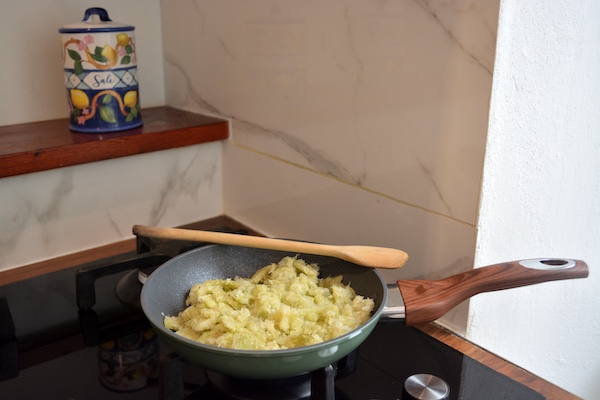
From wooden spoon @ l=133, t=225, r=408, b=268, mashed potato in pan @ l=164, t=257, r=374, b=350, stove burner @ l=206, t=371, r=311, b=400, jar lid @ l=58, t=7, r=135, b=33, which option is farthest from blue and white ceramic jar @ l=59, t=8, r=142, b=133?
stove burner @ l=206, t=371, r=311, b=400

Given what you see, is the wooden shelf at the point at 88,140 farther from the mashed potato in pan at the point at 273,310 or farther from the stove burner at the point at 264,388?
the stove burner at the point at 264,388

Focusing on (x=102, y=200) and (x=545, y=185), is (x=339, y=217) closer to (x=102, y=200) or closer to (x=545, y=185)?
(x=545, y=185)

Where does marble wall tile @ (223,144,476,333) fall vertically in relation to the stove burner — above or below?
above

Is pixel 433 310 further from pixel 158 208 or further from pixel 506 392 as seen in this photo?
pixel 158 208

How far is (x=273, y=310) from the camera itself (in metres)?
0.73

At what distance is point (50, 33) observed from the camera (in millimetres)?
1164

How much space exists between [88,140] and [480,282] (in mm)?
716

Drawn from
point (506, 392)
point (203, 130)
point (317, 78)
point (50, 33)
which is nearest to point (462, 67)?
point (317, 78)

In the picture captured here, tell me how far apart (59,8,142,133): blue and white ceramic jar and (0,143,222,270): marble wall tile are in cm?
8

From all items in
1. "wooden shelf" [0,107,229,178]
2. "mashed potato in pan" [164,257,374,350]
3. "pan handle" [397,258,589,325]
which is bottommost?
"mashed potato in pan" [164,257,374,350]

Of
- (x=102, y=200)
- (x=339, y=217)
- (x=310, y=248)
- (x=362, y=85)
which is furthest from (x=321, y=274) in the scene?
(x=102, y=200)

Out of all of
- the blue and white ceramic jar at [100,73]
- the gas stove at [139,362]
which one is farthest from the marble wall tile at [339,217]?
the blue and white ceramic jar at [100,73]

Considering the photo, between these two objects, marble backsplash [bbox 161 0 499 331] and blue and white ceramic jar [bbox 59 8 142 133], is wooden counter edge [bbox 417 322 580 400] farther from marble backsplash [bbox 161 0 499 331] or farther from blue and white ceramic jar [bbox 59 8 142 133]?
blue and white ceramic jar [bbox 59 8 142 133]

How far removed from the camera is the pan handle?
0.71 m
